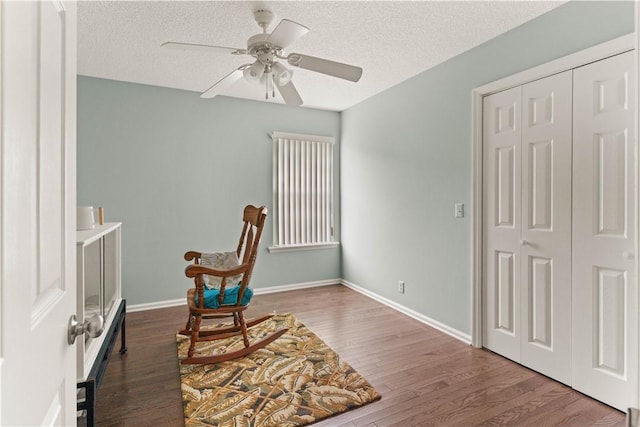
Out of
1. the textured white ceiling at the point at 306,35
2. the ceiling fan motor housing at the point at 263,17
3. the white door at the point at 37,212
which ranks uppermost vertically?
the textured white ceiling at the point at 306,35

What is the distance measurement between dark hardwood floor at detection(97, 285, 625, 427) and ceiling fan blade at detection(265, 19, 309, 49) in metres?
2.10

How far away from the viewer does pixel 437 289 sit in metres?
3.12

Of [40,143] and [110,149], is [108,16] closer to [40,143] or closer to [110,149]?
[110,149]

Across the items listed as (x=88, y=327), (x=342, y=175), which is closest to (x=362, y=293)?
(x=342, y=175)

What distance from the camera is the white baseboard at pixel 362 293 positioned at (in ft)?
9.65

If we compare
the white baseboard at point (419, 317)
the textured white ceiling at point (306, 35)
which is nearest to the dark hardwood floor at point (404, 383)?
the white baseboard at point (419, 317)

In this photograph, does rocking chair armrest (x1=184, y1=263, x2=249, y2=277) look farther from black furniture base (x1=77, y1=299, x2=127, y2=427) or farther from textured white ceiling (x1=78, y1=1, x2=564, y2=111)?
textured white ceiling (x1=78, y1=1, x2=564, y2=111)

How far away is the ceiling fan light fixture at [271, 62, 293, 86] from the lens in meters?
2.12

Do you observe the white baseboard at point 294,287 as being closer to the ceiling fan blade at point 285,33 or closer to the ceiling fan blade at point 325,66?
the ceiling fan blade at point 325,66

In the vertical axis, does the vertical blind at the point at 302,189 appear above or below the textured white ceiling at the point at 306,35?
below

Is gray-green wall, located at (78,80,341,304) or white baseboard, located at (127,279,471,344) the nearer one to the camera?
white baseboard, located at (127,279,471,344)

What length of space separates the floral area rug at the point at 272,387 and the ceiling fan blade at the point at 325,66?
1960 millimetres

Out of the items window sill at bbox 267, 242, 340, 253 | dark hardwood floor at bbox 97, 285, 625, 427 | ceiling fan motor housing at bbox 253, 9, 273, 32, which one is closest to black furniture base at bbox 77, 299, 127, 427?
dark hardwood floor at bbox 97, 285, 625, 427

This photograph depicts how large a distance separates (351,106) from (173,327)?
131 inches
